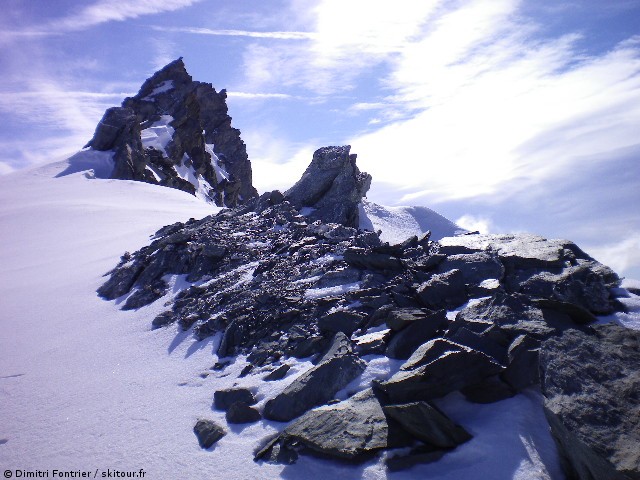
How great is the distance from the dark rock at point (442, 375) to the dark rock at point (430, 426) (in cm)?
35

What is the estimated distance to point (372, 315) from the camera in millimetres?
8641

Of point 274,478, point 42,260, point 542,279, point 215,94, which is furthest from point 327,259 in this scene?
point 215,94

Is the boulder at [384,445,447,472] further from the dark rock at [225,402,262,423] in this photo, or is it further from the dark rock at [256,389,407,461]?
the dark rock at [225,402,262,423]

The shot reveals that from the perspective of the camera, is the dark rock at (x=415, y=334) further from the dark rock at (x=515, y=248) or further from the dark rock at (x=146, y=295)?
the dark rock at (x=146, y=295)

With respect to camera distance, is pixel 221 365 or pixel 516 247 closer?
pixel 221 365

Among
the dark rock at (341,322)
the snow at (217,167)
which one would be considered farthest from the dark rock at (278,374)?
the snow at (217,167)

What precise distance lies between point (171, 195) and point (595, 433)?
32.6 metres

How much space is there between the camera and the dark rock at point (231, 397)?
7305 millimetres

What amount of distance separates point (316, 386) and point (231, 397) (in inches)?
58.4

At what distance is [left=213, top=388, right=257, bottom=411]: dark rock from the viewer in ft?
24.0

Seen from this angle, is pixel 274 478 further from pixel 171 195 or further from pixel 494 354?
pixel 171 195

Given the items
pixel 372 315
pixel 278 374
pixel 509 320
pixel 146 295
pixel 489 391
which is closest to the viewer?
pixel 489 391

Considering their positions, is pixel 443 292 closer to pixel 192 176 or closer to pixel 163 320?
pixel 163 320

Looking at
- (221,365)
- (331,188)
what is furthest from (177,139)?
(221,365)
